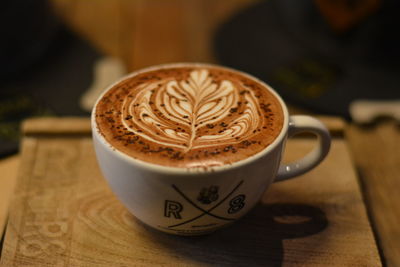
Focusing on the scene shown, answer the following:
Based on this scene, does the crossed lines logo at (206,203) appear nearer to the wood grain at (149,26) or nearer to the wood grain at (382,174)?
the wood grain at (382,174)

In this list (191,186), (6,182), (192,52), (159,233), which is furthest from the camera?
(192,52)

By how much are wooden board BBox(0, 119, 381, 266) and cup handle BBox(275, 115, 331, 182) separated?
0.07 metres

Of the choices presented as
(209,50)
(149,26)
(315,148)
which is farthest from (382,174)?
(149,26)

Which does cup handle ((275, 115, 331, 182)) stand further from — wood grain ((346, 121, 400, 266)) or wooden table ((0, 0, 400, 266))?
wood grain ((346, 121, 400, 266))

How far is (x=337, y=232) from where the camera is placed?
606 millimetres

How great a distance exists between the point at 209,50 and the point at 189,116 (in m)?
0.63

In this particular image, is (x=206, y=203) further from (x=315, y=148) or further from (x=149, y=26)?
(x=149, y=26)

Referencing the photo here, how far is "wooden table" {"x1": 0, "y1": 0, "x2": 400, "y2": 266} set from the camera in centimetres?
68

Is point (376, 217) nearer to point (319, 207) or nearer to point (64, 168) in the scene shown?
point (319, 207)

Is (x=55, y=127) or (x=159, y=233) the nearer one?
(x=159, y=233)

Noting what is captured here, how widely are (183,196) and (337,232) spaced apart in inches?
9.9

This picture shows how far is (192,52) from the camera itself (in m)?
1.16

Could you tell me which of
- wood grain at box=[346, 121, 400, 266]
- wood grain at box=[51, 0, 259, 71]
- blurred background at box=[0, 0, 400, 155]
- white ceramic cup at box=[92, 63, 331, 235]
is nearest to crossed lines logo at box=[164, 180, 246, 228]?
white ceramic cup at box=[92, 63, 331, 235]

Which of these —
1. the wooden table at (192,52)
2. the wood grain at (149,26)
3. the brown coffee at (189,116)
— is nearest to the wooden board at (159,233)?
the wooden table at (192,52)
